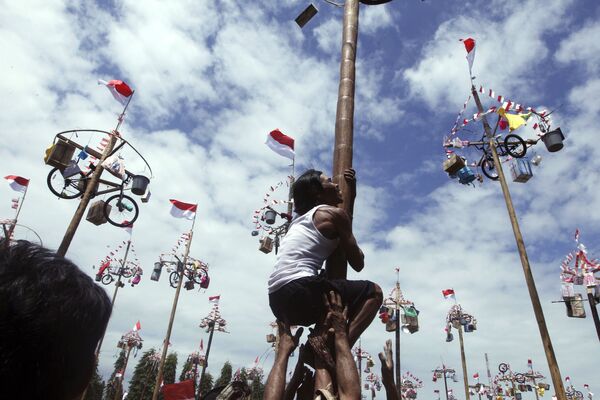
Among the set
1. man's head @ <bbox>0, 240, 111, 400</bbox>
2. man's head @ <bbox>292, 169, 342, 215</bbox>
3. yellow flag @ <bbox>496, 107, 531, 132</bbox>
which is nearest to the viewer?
man's head @ <bbox>0, 240, 111, 400</bbox>

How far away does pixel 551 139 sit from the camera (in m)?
11.0

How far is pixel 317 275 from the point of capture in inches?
107

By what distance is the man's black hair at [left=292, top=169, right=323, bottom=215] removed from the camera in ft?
10.2

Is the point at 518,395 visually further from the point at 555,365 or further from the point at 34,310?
the point at 34,310

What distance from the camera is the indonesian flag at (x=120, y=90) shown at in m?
12.7

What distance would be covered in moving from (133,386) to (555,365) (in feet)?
193

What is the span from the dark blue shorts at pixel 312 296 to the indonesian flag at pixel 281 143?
9247 millimetres

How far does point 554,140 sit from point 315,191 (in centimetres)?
1069

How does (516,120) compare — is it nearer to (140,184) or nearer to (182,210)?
(140,184)

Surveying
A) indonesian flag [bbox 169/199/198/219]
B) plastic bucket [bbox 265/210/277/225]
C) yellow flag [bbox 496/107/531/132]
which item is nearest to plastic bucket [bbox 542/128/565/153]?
yellow flag [bbox 496/107/531/132]

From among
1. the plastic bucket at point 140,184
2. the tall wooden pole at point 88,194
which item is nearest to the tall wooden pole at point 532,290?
the plastic bucket at point 140,184

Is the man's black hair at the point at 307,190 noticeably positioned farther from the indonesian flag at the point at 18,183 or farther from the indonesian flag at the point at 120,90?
the indonesian flag at the point at 18,183

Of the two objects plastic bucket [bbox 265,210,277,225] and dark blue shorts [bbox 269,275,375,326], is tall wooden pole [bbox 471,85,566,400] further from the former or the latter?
plastic bucket [bbox 265,210,277,225]

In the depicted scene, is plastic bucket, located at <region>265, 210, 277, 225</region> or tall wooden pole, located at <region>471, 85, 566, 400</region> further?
plastic bucket, located at <region>265, 210, 277, 225</region>
